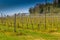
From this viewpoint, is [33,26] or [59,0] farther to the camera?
[59,0]

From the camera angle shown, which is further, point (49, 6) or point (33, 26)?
point (49, 6)

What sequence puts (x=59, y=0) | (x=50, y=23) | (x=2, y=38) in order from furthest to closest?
(x=59, y=0) < (x=50, y=23) < (x=2, y=38)

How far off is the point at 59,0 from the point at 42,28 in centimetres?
3120

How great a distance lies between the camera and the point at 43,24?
23188mm

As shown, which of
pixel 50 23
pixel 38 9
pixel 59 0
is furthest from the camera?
pixel 59 0

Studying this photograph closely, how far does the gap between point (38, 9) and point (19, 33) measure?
1245 inches

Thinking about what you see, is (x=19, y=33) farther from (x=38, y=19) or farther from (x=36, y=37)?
(x=38, y=19)

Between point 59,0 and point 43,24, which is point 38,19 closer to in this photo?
point 43,24

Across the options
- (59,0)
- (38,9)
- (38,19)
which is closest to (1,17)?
(38,19)

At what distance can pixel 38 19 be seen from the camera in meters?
26.1

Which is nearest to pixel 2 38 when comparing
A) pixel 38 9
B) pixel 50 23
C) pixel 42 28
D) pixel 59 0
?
pixel 42 28

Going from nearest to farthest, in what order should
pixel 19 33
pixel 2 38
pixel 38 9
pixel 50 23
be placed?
pixel 2 38, pixel 19 33, pixel 50 23, pixel 38 9

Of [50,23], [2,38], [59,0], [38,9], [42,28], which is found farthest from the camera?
[59,0]

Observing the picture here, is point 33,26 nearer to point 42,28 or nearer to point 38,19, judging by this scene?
point 42,28
